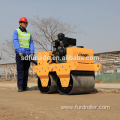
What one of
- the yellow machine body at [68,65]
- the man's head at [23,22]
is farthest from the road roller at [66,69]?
the man's head at [23,22]

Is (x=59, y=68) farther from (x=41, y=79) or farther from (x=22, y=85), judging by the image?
(x=22, y=85)

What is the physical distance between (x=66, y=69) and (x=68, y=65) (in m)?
0.12

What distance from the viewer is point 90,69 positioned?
216 inches

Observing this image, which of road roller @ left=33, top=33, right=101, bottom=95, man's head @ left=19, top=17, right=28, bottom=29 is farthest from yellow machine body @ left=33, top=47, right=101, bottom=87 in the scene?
man's head @ left=19, top=17, right=28, bottom=29

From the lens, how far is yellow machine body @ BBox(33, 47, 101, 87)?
518cm

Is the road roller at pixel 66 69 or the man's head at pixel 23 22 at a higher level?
the man's head at pixel 23 22

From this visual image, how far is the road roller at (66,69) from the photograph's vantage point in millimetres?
5211

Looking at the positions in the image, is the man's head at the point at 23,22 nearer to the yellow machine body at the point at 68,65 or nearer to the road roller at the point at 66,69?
the road roller at the point at 66,69

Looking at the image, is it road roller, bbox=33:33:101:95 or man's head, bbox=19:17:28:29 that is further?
man's head, bbox=19:17:28:29

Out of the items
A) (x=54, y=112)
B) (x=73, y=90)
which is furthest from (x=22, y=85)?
(x=54, y=112)

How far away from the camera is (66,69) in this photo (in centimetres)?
520

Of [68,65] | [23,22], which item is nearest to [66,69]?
[68,65]

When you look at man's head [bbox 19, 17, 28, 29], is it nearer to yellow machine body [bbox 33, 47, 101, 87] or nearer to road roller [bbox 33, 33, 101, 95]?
road roller [bbox 33, 33, 101, 95]

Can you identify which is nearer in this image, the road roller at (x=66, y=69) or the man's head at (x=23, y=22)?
the road roller at (x=66, y=69)
